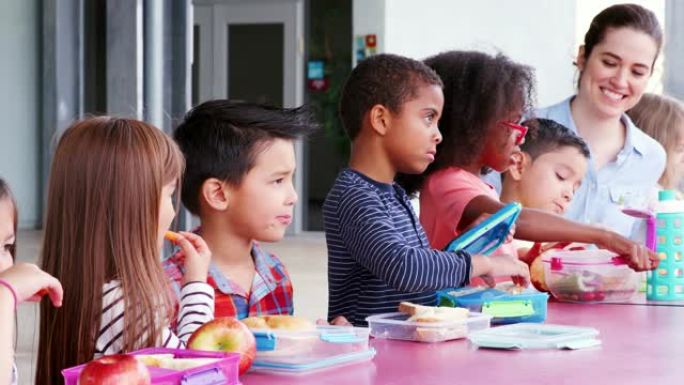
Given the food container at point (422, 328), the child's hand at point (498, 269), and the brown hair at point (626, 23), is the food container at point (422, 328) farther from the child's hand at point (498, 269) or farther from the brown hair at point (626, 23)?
the brown hair at point (626, 23)

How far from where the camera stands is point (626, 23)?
3111 millimetres

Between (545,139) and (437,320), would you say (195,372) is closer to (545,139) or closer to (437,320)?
(437,320)

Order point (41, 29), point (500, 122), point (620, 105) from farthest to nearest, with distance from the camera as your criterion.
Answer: point (41, 29) < point (620, 105) < point (500, 122)

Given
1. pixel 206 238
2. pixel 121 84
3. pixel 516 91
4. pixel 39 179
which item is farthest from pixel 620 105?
pixel 39 179

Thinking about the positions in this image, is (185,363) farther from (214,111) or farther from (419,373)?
(214,111)

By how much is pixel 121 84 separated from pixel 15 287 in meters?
5.47

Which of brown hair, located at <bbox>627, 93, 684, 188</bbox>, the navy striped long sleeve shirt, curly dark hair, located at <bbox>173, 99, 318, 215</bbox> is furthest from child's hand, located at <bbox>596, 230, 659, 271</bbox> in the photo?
brown hair, located at <bbox>627, 93, 684, 188</bbox>

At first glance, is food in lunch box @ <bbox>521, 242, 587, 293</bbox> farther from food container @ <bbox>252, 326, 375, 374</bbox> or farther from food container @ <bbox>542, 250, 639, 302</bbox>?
food container @ <bbox>252, 326, 375, 374</bbox>

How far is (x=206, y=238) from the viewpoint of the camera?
7.20 feet

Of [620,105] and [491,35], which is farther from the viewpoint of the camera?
Answer: [491,35]

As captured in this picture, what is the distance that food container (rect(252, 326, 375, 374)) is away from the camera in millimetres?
1587

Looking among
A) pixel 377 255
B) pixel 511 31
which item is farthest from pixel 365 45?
pixel 377 255

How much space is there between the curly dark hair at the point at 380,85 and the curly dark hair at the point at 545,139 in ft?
1.71

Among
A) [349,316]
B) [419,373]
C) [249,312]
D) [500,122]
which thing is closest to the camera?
[419,373]
